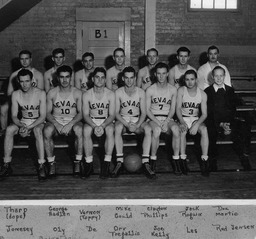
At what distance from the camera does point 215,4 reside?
28.8 feet

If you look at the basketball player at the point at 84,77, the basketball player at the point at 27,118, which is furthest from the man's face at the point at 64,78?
the basketball player at the point at 84,77

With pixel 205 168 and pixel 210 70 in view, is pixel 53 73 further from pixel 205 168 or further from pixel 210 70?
pixel 205 168

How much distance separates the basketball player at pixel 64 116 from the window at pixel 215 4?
4542mm

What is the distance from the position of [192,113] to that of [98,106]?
1.39 meters

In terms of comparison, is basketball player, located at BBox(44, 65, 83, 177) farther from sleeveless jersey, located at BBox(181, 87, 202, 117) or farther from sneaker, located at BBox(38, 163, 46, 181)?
sleeveless jersey, located at BBox(181, 87, 202, 117)

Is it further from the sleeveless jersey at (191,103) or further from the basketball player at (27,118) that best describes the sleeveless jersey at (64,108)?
the sleeveless jersey at (191,103)

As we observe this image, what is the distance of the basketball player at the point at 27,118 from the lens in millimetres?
5121

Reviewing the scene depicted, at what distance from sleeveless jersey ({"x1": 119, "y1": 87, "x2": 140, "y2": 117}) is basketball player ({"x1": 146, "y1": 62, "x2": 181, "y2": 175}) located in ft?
0.53

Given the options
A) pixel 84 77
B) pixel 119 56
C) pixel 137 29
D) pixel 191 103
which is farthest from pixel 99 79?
pixel 137 29

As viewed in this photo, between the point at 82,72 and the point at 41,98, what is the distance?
4.20ft

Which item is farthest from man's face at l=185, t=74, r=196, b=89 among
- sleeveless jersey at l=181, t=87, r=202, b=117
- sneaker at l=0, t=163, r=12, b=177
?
sneaker at l=0, t=163, r=12, b=177

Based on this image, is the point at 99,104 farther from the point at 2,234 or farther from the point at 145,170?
the point at 2,234

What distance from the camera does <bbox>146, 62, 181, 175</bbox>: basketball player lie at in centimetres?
527

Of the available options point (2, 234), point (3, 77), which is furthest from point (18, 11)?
point (2, 234)
